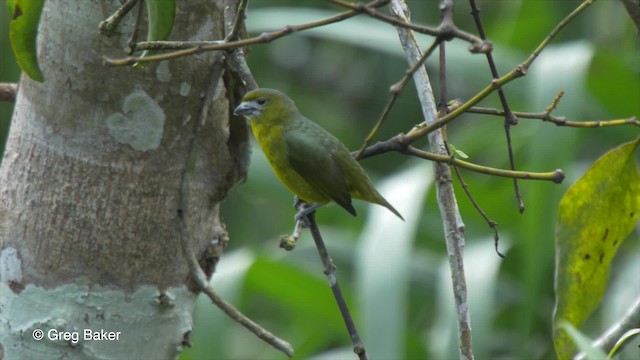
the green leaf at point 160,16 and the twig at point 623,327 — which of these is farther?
the twig at point 623,327

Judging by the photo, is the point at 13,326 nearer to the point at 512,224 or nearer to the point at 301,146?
the point at 301,146

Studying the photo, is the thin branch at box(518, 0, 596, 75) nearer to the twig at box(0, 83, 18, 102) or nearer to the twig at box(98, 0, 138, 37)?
the twig at box(98, 0, 138, 37)

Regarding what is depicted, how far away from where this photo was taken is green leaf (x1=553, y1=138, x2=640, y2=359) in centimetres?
182

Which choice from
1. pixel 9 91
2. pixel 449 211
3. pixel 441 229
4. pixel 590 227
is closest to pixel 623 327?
pixel 590 227

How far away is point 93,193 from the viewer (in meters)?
1.88

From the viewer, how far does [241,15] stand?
1.69 m

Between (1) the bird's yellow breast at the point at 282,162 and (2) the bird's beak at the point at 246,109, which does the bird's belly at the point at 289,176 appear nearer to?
(1) the bird's yellow breast at the point at 282,162

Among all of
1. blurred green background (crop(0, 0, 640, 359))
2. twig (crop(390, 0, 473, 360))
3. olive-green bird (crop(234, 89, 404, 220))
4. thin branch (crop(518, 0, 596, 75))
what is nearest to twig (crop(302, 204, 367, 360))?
twig (crop(390, 0, 473, 360))

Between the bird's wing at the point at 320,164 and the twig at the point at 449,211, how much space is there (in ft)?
1.90

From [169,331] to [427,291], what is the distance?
2.44 metres

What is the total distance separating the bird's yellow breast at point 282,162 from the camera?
2.45 metres

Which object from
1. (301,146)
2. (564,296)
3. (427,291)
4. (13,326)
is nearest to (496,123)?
(427,291)

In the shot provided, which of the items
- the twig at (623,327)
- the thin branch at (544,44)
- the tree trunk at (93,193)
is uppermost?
the thin branch at (544,44)

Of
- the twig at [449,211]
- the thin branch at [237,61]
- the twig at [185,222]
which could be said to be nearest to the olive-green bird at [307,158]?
the thin branch at [237,61]
